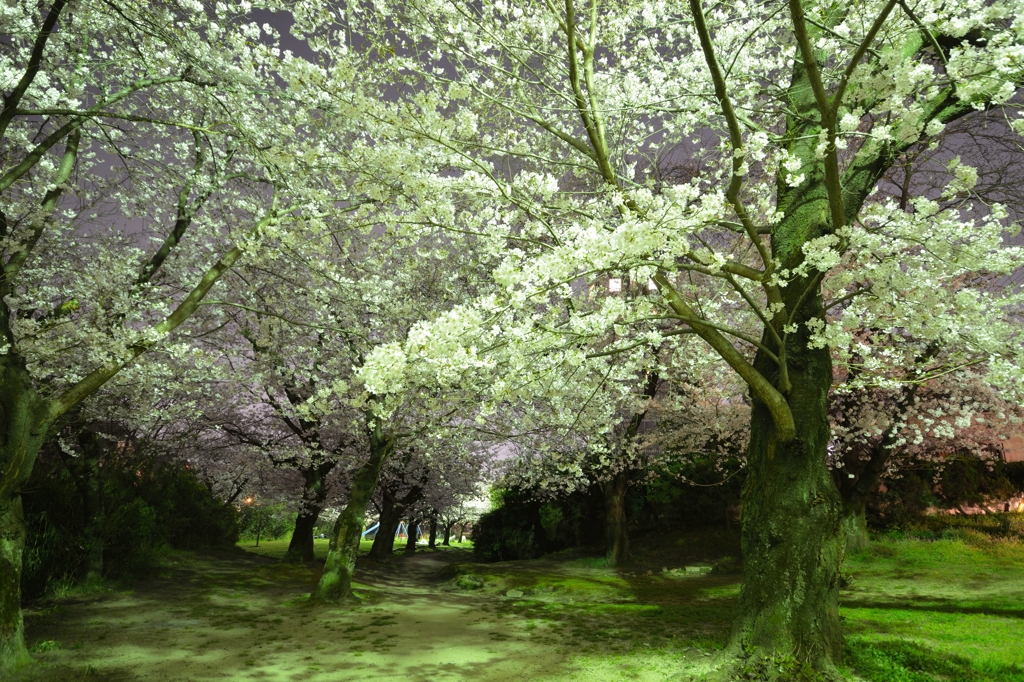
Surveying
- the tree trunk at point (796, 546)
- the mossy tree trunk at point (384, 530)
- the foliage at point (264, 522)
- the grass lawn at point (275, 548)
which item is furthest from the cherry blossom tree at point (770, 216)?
the foliage at point (264, 522)

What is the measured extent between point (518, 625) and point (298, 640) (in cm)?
340

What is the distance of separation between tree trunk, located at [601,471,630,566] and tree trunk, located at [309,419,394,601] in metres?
7.96

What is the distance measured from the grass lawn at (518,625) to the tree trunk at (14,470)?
1.74 ft

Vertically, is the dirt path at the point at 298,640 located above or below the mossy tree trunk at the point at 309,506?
below

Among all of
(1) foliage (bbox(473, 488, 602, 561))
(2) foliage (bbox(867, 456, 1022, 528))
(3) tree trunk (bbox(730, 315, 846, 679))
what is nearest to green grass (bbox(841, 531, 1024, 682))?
(3) tree trunk (bbox(730, 315, 846, 679))

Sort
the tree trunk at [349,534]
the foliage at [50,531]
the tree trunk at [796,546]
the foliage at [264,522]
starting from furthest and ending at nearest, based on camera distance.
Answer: the foliage at [264,522], the tree trunk at [349,534], the foliage at [50,531], the tree trunk at [796,546]

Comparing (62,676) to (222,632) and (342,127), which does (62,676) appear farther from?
(342,127)

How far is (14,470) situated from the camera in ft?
20.5

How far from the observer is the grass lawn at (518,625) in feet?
20.0

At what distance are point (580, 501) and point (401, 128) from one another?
19.2 m

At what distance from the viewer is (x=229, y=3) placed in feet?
22.6

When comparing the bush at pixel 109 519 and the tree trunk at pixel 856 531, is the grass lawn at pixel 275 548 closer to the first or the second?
the bush at pixel 109 519

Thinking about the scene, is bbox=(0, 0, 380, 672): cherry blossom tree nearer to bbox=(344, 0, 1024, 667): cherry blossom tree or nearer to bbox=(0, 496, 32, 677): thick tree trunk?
bbox=(0, 496, 32, 677): thick tree trunk

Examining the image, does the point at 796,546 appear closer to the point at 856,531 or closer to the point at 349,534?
the point at 349,534
